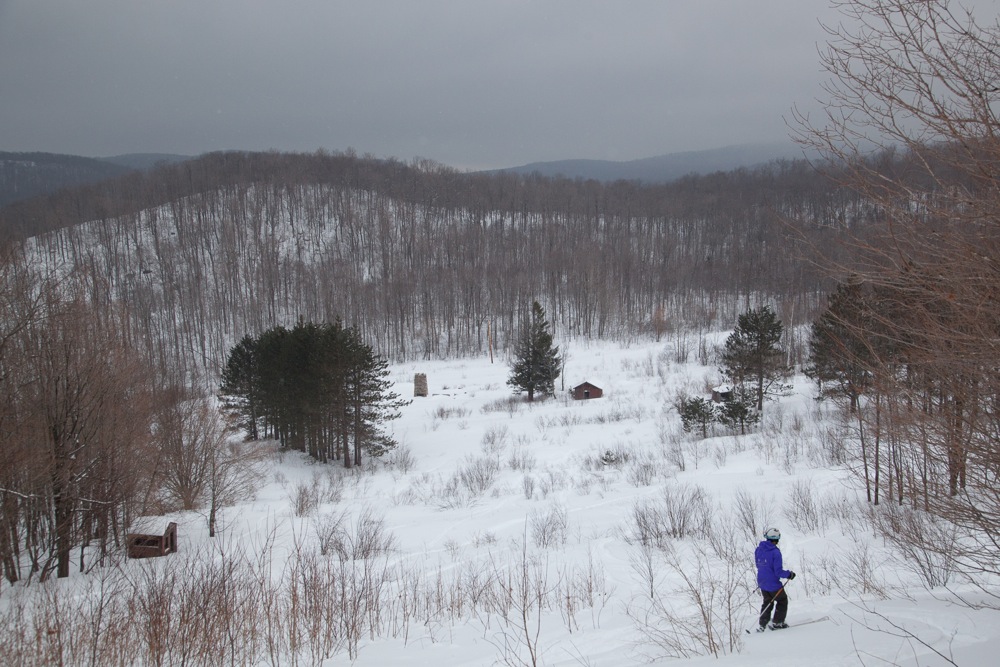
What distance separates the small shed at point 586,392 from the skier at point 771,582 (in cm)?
2905

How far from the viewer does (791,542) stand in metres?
9.16

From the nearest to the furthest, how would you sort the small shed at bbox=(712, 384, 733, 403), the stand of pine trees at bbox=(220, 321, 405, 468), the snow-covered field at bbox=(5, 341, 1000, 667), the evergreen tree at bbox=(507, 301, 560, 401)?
the snow-covered field at bbox=(5, 341, 1000, 667), the stand of pine trees at bbox=(220, 321, 405, 468), the small shed at bbox=(712, 384, 733, 403), the evergreen tree at bbox=(507, 301, 560, 401)

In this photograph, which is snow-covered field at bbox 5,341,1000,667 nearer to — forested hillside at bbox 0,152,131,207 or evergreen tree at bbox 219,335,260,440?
evergreen tree at bbox 219,335,260,440

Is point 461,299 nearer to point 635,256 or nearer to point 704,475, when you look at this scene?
point 635,256

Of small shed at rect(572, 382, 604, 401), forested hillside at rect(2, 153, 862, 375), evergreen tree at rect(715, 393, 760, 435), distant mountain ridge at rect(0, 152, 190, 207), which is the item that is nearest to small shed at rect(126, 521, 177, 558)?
evergreen tree at rect(715, 393, 760, 435)

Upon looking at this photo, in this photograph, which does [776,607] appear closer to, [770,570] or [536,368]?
[770,570]

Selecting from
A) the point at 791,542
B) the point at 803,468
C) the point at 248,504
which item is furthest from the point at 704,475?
the point at 248,504

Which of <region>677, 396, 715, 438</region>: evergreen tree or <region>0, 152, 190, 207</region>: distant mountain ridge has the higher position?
<region>0, 152, 190, 207</region>: distant mountain ridge

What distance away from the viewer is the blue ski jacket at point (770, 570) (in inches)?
205

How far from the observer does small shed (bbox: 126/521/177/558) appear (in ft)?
37.4

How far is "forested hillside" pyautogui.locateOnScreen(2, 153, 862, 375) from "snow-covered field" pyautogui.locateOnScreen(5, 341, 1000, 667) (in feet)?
125

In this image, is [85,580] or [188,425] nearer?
[85,580]

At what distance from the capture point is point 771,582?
17.2 ft

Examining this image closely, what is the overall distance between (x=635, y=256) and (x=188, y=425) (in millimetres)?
75303
